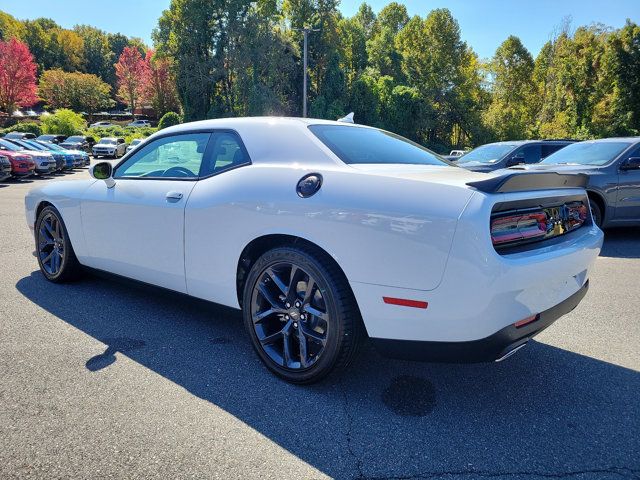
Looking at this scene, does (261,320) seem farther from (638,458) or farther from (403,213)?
(638,458)

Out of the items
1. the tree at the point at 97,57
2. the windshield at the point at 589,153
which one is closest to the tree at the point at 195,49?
the windshield at the point at 589,153

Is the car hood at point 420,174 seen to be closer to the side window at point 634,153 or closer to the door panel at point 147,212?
the door panel at point 147,212

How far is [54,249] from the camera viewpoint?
14.4 ft

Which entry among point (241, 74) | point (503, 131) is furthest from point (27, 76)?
point (503, 131)

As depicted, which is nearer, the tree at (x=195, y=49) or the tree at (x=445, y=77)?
the tree at (x=195, y=49)

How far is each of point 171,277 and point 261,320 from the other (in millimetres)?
875

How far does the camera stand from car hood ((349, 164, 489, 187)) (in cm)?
231

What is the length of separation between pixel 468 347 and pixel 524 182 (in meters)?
0.89

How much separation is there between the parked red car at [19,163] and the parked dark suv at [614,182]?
52.2ft

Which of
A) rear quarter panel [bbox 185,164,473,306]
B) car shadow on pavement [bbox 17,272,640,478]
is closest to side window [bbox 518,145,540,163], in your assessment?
car shadow on pavement [bbox 17,272,640,478]

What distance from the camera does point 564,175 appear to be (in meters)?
2.68

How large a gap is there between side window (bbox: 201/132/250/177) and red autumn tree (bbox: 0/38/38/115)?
5982 centimetres

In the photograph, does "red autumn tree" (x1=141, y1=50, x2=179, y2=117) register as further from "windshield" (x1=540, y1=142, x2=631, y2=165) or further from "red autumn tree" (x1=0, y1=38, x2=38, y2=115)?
"windshield" (x1=540, y1=142, x2=631, y2=165)

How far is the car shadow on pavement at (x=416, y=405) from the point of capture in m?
2.03
